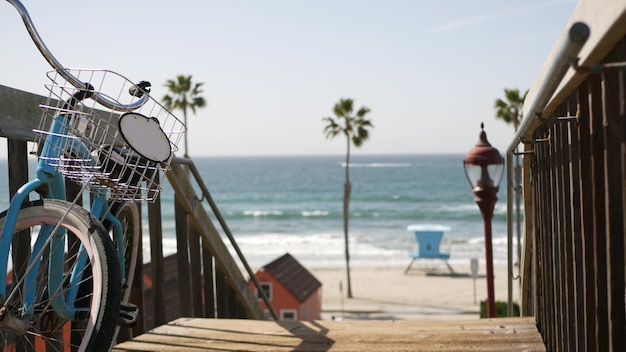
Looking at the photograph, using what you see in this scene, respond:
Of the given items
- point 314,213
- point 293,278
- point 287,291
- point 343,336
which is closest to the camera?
point 343,336

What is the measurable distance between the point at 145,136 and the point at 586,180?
3.53ft

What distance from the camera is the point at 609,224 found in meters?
1.25

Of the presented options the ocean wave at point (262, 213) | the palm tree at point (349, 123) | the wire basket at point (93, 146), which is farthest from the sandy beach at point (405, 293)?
the ocean wave at point (262, 213)

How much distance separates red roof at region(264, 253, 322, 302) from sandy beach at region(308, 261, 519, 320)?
98.1 inches

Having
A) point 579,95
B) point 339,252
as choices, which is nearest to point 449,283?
point 339,252

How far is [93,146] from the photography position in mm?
1835

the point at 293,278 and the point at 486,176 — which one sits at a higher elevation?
the point at 486,176

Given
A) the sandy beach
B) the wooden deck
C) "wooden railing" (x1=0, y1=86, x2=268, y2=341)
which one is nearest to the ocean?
the sandy beach

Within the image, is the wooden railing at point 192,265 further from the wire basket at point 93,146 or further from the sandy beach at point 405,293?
the sandy beach at point 405,293

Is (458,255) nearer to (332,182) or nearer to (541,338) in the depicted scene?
(541,338)

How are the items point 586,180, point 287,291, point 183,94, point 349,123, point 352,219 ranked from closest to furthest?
point 586,180 < point 287,291 < point 349,123 < point 183,94 < point 352,219

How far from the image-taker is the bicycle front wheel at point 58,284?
68.8 inches

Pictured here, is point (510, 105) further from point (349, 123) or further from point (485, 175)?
point (485, 175)

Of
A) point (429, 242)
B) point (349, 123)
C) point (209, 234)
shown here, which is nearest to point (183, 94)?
point (349, 123)
